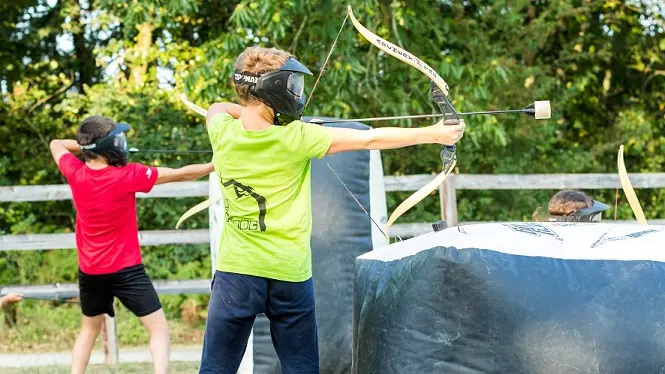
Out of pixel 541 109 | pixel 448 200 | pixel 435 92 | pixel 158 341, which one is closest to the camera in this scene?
pixel 541 109

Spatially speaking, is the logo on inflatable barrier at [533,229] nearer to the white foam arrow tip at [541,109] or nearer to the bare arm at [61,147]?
the white foam arrow tip at [541,109]

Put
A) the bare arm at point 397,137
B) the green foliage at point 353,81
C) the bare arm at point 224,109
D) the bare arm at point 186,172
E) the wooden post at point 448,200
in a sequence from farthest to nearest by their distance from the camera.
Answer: the green foliage at point 353,81
the wooden post at point 448,200
the bare arm at point 186,172
the bare arm at point 224,109
the bare arm at point 397,137

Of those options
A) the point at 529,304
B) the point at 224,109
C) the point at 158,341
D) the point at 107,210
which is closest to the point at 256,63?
the point at 224,109

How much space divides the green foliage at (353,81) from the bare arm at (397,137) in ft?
17.4

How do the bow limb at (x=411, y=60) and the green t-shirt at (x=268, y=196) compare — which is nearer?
the bow limb at (x=411, y=60)

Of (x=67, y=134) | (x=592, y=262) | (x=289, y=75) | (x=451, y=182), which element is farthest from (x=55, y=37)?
(x=592, y=262)

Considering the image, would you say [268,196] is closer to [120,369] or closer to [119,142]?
[119,142]

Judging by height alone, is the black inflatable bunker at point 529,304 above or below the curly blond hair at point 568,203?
below

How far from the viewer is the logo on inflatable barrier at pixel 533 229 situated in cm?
369

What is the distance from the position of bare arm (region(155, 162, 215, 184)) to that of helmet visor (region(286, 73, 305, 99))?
1.33 m

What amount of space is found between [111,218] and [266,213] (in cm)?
178

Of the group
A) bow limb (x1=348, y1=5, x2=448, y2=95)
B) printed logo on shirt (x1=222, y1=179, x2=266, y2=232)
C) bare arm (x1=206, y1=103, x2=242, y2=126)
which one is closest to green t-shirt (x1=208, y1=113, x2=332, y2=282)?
printed logo on shirt (x1=222, y1=179, x2=266, y2=232)

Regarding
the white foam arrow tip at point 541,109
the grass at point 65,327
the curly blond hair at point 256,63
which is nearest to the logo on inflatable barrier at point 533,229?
the white foam arrow tip at point 541,109

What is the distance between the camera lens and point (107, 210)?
214 inches
